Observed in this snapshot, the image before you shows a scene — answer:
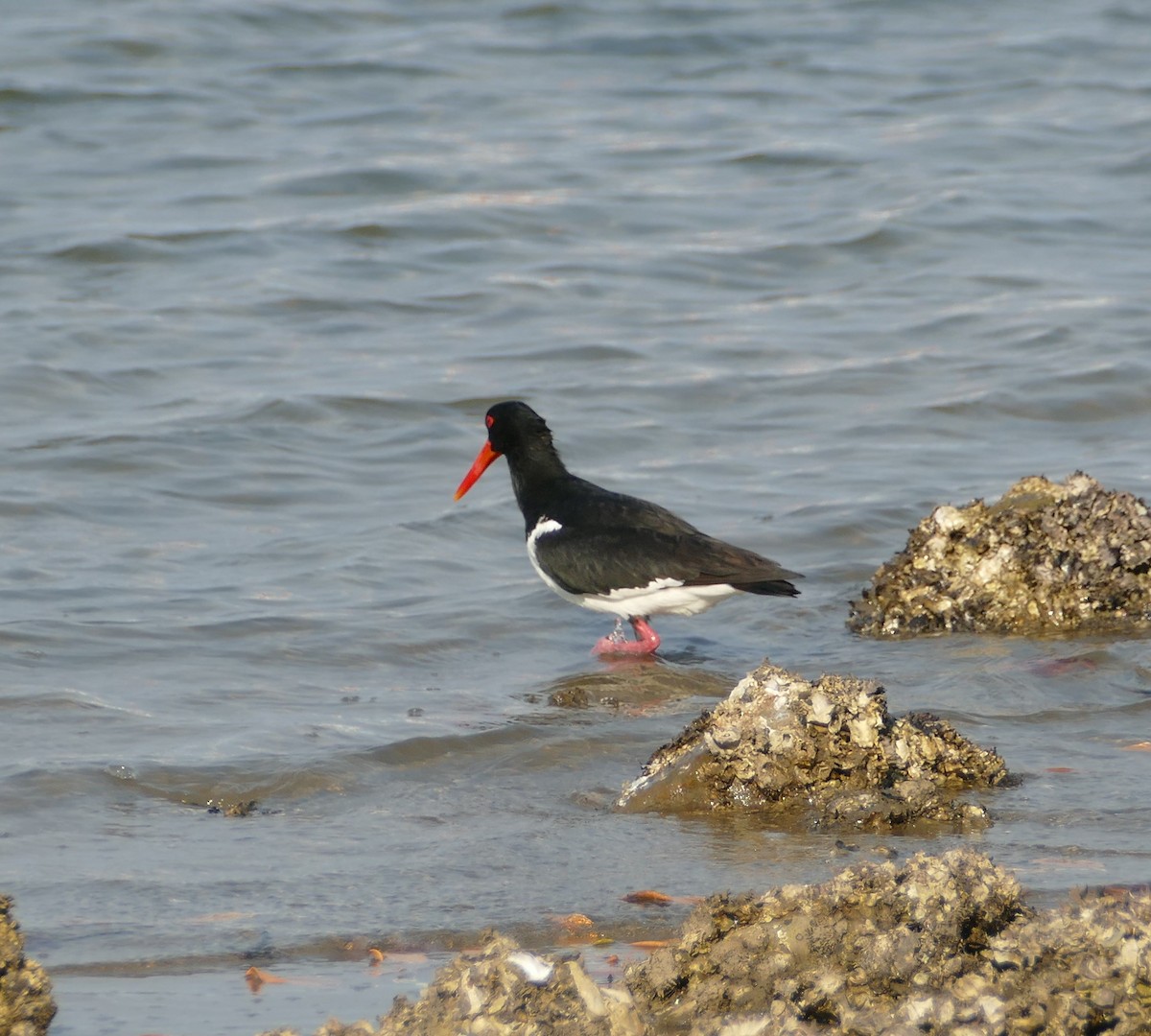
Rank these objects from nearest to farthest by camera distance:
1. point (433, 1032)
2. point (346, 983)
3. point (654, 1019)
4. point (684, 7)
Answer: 1. point (433, 1032)
2. point (654, 1019)
3. point (346, 983)
4. point (684, 7)

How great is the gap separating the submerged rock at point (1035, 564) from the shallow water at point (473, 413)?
21cm

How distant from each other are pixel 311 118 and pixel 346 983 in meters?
14.7

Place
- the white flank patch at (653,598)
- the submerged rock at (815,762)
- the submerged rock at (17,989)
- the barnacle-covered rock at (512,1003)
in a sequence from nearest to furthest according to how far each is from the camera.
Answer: the barnacle-covered rock at (512,1003)
the submerged rock at (17,989)
the submerged rock at (815,762)
the white flank patch at (653,598)

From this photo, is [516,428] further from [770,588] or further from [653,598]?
[770,588]

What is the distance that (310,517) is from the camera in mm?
9195

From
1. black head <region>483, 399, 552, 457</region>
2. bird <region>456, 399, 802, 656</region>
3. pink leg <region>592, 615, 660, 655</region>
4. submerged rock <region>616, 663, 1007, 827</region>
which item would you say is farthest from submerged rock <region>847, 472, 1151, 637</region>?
submerged rock <region>616, 663, 1007, 827</region>

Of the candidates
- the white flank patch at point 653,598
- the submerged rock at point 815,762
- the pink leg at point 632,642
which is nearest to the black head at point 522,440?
the white flank patch at point 653,598

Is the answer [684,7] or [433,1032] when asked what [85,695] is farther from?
[684,7]

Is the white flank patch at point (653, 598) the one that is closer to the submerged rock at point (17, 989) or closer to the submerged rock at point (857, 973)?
the submerged rock at point (857, 973)

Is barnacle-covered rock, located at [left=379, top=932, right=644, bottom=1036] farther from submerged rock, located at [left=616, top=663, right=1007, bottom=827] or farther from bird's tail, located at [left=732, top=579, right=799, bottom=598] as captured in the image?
bird's tail, located at [left=732, top=579, right=799, bottom=598]

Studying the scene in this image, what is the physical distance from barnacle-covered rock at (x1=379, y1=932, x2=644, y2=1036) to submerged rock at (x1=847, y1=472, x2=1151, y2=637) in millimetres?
4809

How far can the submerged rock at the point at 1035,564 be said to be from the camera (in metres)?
7.10

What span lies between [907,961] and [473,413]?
27.3 feet

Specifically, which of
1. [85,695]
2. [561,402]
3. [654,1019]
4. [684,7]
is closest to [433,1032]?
[654,1019]
